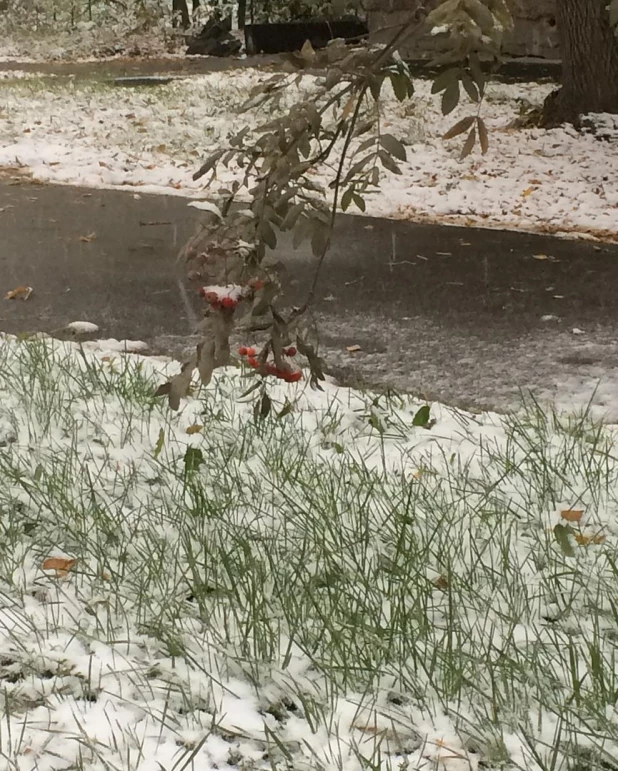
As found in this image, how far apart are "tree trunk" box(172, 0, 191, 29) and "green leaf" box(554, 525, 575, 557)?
25.5 metres

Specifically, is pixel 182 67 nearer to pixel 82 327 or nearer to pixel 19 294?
pixel 19 294

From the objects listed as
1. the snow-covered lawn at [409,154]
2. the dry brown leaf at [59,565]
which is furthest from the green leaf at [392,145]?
the snow-covered lawn at [409,154]

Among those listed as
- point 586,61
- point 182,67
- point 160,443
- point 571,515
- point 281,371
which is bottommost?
point 571,515

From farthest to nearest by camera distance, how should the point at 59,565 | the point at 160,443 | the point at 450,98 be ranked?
the point at 160,443 → the point at 59,565 → the point at 450,98

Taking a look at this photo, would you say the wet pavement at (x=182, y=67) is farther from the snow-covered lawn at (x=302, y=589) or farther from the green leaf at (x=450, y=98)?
the green leaf at (x=450, y=98)

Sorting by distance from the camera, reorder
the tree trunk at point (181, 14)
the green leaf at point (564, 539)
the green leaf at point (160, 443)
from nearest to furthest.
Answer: the green leaf at point (564, 539), the green leaf at point (160, 443), the tree trunk at point (181, 14)

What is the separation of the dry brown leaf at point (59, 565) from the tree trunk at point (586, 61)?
8724 millimetres

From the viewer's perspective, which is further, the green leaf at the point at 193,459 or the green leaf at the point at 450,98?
the green leaf at the point at 193,459

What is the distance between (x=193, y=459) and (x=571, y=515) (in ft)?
4.07

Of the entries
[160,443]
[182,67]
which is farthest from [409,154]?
[182,67]

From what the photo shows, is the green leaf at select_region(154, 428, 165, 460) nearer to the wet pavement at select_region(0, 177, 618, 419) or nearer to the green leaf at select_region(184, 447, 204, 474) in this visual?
the green leaf at select_region(184, 447, 204, 474)

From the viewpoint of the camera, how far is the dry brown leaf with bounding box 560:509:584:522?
3.09m

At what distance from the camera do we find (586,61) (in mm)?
10039

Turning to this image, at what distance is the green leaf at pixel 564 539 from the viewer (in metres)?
2.78
